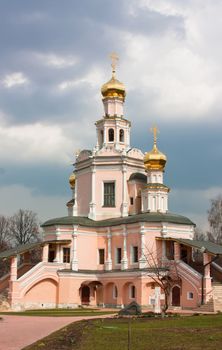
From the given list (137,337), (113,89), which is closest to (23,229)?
(113,89)

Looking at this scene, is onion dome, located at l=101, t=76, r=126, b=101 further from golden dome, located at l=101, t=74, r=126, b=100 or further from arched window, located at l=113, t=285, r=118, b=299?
arched window, located at l=113, t=285, r=118, b=299

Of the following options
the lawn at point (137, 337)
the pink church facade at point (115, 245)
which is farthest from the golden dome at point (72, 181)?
the lawn at point (137, 337)

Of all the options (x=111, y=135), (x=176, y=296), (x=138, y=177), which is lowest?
(x=176, y=296)

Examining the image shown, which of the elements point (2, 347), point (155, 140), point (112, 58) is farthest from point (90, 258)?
point (2, 347)

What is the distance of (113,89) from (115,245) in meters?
14.5

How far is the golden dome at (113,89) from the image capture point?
49.1 m

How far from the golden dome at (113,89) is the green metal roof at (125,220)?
1185cm

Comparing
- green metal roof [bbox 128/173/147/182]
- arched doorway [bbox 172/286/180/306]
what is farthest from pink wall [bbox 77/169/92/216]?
arched doorway [bbox 172/286/180/306]

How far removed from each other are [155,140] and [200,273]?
1329 centimetres

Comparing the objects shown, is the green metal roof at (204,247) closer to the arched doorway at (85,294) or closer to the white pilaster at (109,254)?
the white pilaster at (109,254)

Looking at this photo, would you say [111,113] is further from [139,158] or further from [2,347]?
[2,347]

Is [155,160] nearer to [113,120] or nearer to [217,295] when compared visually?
[113,120]

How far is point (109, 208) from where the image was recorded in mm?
45656

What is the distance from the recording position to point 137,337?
54.4 ft
